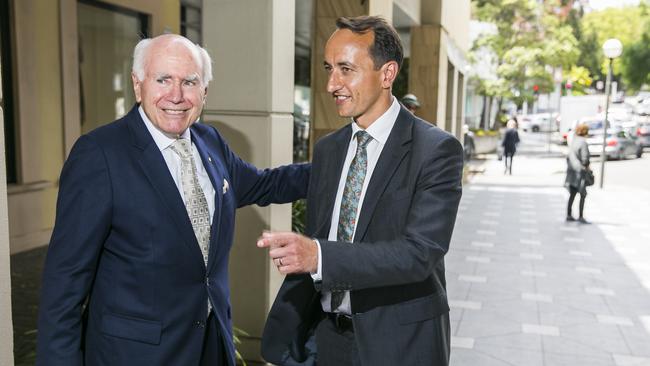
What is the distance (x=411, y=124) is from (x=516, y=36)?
3161 centimetres

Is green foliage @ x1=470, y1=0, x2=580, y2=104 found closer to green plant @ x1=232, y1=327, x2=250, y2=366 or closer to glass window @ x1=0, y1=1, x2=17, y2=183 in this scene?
glass window @ x1=0, y1=1, x2=17, y2=183

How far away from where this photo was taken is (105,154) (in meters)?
2.32

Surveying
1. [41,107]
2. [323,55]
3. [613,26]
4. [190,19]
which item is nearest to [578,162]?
[323,55]

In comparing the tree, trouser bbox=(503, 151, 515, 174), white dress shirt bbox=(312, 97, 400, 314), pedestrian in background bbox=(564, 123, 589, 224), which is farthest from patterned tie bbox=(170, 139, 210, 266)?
the tree

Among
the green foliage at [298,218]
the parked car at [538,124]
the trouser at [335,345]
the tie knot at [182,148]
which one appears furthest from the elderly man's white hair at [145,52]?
the parked car at [538,124]

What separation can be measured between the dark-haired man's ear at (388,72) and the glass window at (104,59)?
9.03 m

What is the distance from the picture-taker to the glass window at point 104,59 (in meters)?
10.6

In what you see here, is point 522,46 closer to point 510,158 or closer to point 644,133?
point 644,133

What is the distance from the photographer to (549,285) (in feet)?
26.2

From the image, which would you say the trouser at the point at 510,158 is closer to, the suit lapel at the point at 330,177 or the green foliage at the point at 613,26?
the suit lapel at the point at 330,177

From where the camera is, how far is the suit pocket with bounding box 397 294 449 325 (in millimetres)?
2426

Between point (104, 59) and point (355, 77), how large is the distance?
9.98 meters

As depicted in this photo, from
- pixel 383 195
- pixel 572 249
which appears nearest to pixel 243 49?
pixel 383 195

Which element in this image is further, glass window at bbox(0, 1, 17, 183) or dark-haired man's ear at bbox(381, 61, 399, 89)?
glass window at bbox(0, 1, 17, 183)
